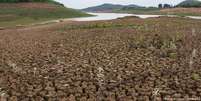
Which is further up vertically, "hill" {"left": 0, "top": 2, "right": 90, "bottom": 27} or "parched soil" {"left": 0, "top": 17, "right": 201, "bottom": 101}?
"parched soil" {"left": 0, "top": 17, "right": 201, "bottom": 101}

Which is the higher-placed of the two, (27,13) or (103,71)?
(103,71)

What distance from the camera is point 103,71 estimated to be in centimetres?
1090

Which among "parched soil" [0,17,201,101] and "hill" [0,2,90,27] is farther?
"hill" [0,2,90,27]

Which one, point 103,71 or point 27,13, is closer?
point 103,71

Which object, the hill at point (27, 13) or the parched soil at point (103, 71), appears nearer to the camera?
the parched soil at point (103, 71)

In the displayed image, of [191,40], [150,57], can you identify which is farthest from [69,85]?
[191,40]

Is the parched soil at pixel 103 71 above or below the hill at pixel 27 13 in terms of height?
Result: above

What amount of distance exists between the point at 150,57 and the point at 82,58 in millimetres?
2282

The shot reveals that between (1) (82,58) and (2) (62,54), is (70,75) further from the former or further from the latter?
(2) (62,54)

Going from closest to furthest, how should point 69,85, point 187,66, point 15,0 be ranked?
1. point 69,85
2. point 187,66
3. point 15,0

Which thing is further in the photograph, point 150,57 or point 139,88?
point 150,57

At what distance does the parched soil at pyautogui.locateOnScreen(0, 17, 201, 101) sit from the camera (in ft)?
29.0

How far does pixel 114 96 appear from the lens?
28.3 ft

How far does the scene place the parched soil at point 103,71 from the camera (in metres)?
8.84
